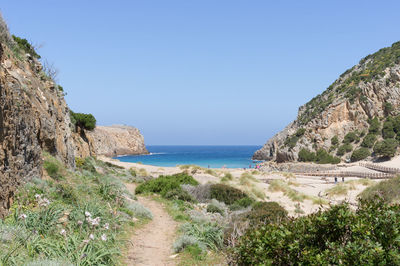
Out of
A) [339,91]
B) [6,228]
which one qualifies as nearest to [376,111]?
[339,91]

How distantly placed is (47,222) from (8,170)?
7.44ft

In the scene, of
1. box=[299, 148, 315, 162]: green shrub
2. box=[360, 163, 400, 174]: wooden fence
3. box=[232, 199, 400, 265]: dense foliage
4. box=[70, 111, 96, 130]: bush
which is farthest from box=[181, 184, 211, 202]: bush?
box=[299, 148, 315, 162]: green shrub

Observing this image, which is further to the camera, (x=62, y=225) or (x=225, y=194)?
(x=225, y=194)

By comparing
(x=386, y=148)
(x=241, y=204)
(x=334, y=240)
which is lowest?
(x=241, y=204)

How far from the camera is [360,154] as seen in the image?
2515 inches

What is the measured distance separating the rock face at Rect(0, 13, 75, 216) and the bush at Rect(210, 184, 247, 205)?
27.5ft

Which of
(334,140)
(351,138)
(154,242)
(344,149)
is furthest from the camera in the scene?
(334,140)

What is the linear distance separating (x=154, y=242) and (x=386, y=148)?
6186 centimetres

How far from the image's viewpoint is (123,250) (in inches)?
330

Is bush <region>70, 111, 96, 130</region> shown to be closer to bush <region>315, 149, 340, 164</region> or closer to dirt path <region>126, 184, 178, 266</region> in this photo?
dirt path <region>126, 184, 178, 266</region>

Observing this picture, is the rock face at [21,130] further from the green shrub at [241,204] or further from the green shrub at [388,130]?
the green shrub at [388,130]

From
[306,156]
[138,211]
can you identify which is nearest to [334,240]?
[138,211]

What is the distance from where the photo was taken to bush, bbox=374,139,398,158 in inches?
2356

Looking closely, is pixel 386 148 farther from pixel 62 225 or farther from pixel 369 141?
pixel 62 225
